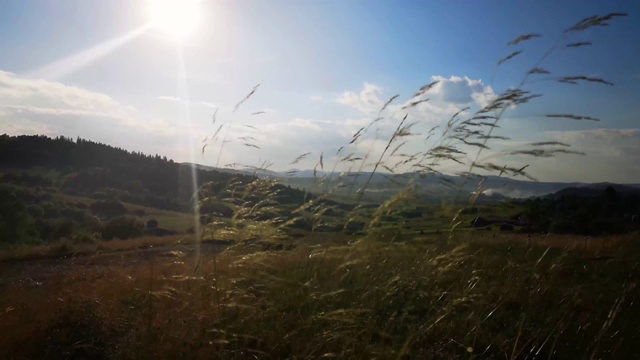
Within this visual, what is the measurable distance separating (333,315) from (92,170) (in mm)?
83284

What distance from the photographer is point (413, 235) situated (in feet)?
14.0

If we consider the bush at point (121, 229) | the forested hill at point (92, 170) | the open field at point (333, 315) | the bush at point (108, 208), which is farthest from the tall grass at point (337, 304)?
the forested hill at point (92, 170)

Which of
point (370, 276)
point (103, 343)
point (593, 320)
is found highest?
point (370, 276)

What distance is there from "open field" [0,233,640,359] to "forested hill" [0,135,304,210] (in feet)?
200

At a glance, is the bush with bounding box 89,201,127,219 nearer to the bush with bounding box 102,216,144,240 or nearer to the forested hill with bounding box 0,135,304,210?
the forested hill with bounding box 0,135,304,210

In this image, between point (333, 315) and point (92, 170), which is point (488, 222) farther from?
point (92, 170)

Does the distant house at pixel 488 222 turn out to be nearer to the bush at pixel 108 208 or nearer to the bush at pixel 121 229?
the bush at pixel 121 229

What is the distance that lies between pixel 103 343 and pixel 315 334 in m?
1.55

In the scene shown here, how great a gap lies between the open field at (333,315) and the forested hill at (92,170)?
2405 inches

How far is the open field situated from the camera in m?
2.73

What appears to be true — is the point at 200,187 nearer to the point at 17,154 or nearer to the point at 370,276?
the point at 370,276

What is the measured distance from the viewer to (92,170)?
3031 inches

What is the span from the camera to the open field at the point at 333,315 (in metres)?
2.73

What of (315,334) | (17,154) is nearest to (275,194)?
(315,334)
